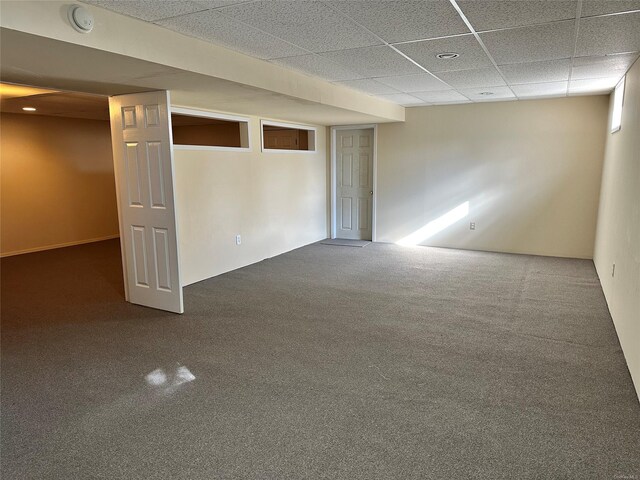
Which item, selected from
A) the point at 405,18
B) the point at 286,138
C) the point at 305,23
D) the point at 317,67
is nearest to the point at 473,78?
the point at 317,67

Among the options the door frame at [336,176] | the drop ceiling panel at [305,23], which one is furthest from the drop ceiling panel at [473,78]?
the door frame at [336,176]

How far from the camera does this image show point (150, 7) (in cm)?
251

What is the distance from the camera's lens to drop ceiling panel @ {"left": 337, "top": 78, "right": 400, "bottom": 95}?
15.7 ft

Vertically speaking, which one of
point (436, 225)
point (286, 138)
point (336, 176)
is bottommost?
point (436, 225)

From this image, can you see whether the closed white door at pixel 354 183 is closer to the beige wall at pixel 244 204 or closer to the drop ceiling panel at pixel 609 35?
the beige wall at pixel 244 204

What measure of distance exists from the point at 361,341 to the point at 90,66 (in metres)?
2.81

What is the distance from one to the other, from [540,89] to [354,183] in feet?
11.2

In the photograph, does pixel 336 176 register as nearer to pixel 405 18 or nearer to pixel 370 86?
pixel 370 86

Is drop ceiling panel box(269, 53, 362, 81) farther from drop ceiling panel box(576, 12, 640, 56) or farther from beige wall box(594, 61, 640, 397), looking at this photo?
beige wall box(594, 61, 640, 397)

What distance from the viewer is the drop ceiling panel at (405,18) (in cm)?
247

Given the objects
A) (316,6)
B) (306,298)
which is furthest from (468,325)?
(316,6)

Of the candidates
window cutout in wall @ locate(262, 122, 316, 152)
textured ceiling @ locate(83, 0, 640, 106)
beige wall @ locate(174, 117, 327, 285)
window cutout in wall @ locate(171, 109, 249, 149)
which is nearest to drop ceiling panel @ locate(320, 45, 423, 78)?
textured ceiling @ locate(83, 0, 640, 106)

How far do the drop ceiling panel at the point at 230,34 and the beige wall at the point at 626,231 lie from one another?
2787 mm

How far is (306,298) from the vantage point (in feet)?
15.3
